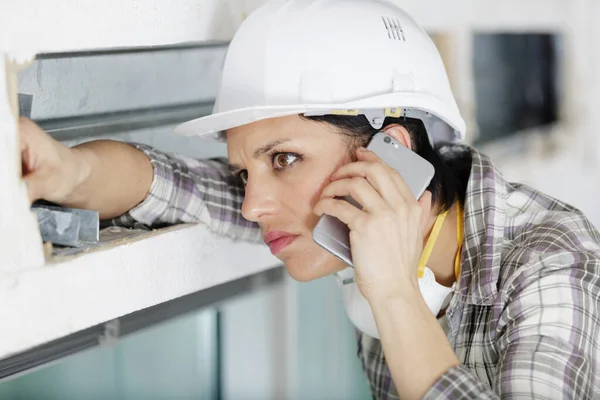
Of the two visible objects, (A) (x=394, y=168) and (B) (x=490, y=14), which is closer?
(A) (x=394, y=168)

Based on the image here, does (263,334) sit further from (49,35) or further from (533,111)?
(533,111)

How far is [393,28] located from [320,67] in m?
0.17

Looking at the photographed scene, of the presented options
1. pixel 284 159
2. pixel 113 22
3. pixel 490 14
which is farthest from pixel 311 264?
pixel 490 14

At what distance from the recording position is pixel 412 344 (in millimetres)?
1055

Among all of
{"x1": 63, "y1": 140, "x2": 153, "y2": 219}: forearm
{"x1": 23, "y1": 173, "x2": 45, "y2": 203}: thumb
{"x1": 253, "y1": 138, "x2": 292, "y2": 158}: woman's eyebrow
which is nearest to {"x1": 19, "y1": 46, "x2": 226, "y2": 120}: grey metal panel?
{"x1": 63, "y1": 140, "x2": 153, "y2": 219}: forearm

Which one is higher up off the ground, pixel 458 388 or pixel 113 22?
pixel 113 22

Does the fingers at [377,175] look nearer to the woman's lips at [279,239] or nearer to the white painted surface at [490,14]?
the woman's lips at [279,239]

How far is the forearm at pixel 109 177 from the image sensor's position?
1.11 m

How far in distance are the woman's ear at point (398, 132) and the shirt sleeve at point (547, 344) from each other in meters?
0.33

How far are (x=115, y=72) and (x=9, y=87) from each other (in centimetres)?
47

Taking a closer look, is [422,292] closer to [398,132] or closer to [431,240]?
[431,240]

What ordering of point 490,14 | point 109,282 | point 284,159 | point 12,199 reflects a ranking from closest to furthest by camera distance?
point 12,199
point 109,282
point 284,159
point 490,14

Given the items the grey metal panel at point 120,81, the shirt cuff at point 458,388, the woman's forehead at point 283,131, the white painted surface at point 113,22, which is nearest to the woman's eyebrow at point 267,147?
the woman's forehead at point 283,131

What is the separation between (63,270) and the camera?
1.00m
